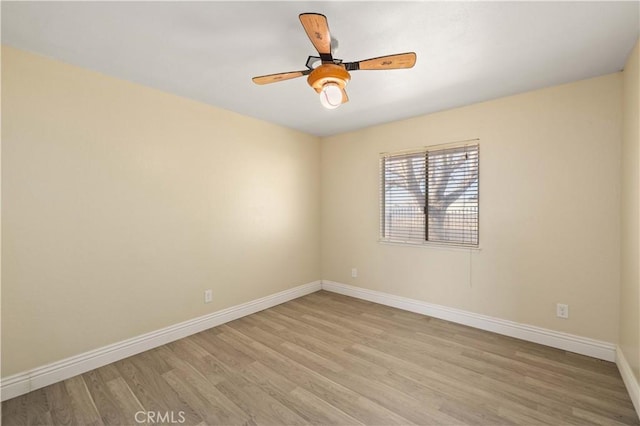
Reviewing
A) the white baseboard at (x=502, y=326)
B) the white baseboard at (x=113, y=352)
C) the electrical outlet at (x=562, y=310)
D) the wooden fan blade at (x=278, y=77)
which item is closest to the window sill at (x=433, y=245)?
the white baseboard at (x=502, y=326)

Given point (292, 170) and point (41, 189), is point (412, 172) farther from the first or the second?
point (41, 189)

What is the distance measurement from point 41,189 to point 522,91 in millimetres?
4097

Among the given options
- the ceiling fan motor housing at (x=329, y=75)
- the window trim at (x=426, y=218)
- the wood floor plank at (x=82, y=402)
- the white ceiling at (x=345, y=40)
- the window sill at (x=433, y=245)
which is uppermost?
the white ceiling at (x=345, y=40)

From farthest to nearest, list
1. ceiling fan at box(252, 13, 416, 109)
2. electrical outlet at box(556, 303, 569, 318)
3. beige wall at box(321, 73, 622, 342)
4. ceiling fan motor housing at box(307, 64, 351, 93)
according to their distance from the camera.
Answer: electrical outlet at box(556, 303, 569, 318) → beige wall at box(321, 73, 622, 342) → ceiling fan motor housing at box(307, 64, 351, 93) → ceiling fan at box(252, 13, 416, 109)

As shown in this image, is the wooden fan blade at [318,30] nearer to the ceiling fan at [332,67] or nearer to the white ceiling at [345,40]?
the ceiling fan at [332,67]

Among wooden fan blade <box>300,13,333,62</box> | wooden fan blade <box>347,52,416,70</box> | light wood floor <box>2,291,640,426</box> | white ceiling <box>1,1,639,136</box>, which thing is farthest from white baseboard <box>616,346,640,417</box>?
wooden fan blade <box>300,13,333,62</box>

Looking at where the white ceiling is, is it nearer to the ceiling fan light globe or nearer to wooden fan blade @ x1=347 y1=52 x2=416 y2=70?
wooden fan blade @ x1=347 y1=52 x2=416 y2=70

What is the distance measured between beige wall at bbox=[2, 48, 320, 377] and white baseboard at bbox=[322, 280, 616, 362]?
162cm

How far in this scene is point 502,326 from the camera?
2.80 metres

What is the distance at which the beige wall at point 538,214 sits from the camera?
7.65 ft

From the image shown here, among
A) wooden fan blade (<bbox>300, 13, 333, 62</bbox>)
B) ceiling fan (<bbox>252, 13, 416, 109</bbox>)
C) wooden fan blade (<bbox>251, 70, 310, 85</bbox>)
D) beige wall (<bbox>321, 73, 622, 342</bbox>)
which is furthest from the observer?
beige wall (<bbox>321, 73, 622, 342</bbox>)

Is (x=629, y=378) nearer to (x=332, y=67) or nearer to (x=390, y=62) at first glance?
(x=390, y=62)

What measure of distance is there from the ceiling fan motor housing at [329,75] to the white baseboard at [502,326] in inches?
107

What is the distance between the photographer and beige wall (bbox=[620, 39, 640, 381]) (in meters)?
1.83
